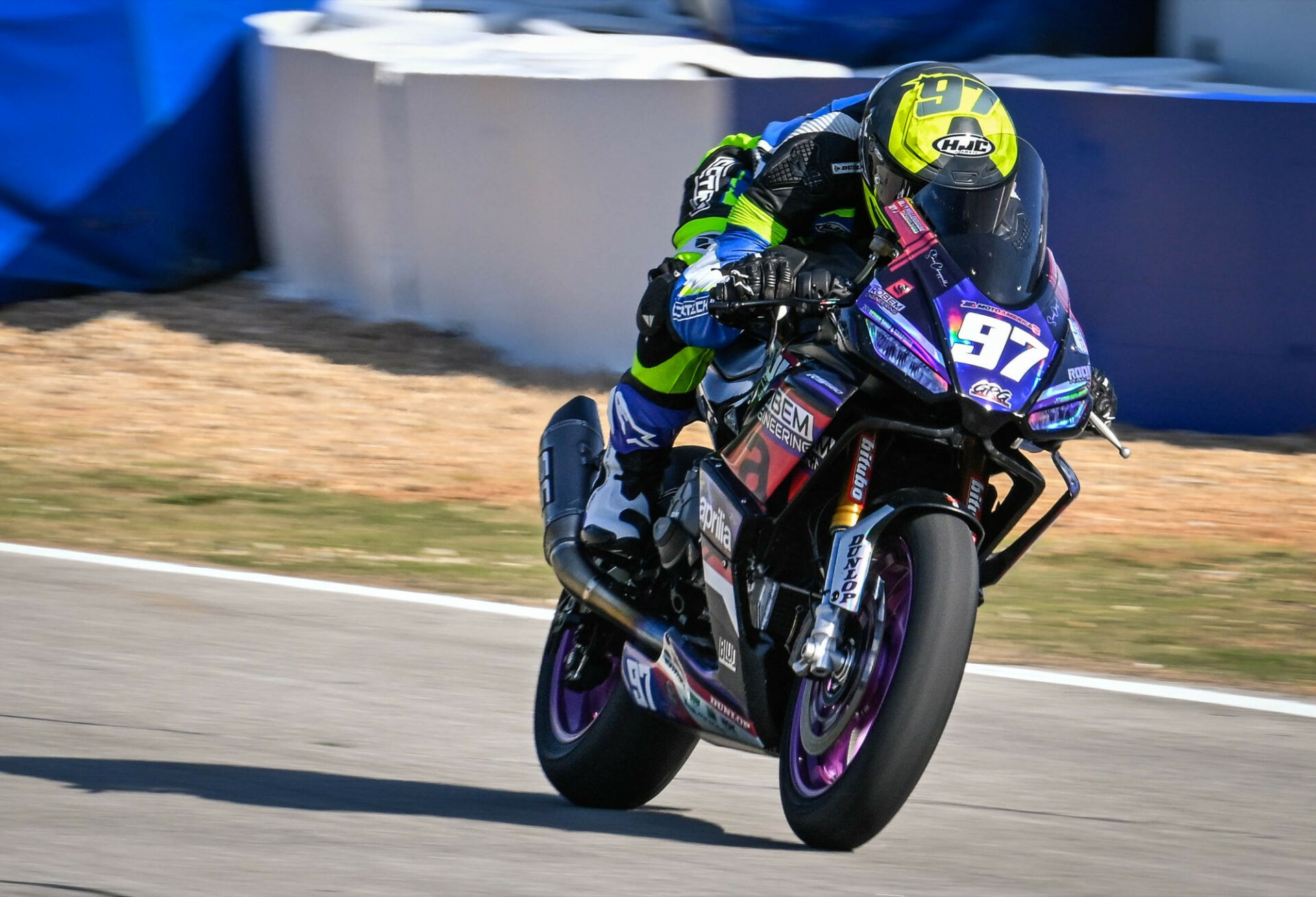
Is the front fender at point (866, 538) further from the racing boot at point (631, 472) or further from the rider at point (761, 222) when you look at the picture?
the racing boot at point (631, 472)

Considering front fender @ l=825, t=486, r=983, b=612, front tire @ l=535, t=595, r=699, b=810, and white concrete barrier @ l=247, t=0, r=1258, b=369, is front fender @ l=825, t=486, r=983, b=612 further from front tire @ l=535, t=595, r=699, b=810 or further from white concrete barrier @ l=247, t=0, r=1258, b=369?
white concrete barrier @ l=247, t=0, r=1258, b=369

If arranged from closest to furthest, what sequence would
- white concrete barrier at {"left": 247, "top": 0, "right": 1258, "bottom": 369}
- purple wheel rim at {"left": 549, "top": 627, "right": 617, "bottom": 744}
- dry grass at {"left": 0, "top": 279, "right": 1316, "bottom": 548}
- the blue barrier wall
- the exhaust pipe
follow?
1. the exhaust pipe
2. purple wheel rim at {"left": 549, "top": 627, "right": 617, "bottom": 744}
3. dry grass at {"left": 0, "top": 279, "right": 1316, "bottom": 548}
4. the blue barrier wall
5. white concrete barrier at {"left": 247, "top": 0, "right": 1258, "bottom": 369}

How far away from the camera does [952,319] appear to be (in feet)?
12.0

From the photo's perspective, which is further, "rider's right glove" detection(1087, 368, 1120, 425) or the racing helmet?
"rider's right glove" detection(1087, 368, 1120, 425)

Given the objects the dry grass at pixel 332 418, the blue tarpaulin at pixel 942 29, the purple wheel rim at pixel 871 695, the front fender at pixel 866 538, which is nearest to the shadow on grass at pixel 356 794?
the purple wheel rim at pixel 871 695

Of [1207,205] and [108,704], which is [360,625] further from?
[1207,205]

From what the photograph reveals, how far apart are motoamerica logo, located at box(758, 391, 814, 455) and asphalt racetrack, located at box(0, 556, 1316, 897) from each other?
829 mm

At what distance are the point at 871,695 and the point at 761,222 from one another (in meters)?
1.21

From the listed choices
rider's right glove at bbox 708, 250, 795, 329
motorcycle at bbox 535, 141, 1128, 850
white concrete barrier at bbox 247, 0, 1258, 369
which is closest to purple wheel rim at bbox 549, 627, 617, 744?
motorcycle at bbox 535, 141, 1128, 850

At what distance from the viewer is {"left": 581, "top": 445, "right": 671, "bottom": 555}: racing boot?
4.70 metres

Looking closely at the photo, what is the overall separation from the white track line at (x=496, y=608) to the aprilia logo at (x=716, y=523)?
6.78 feet

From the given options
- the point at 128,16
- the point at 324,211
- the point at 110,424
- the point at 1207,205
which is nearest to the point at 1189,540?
the point at 1207,205

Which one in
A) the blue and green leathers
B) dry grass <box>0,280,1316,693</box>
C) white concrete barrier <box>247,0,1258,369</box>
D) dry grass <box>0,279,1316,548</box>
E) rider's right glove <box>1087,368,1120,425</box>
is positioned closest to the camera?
rider's right glove <box>1087,368,1120,425</box>

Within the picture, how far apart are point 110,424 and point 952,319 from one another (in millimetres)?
7982
